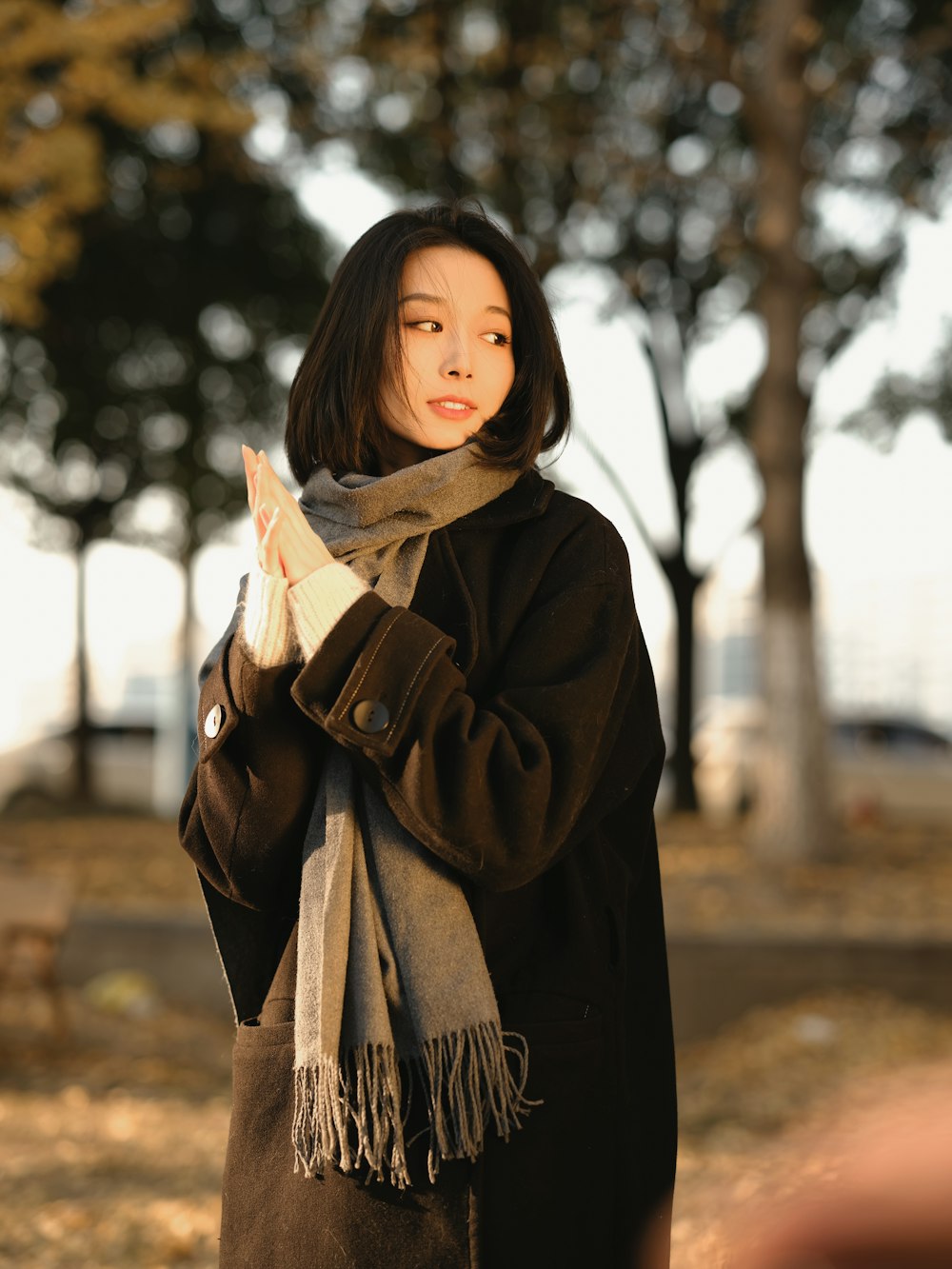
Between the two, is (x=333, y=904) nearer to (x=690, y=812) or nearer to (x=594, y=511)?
(x=594, y=511)

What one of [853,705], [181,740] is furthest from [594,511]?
[853,705]

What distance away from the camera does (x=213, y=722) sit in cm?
167

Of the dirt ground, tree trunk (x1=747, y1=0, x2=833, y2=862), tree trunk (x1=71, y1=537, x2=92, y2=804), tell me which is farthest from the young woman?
tree trunk (x1=71, y1=537, x2=92, y2=804)

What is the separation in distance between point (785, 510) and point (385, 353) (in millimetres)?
7810

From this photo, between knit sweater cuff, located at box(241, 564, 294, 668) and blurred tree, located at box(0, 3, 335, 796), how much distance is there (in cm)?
943

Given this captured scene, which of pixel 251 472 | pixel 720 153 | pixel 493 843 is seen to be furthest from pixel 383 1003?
pixel 720 153

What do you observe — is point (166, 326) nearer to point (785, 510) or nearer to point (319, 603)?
point (785, 510)

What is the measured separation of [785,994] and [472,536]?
5963 millimetres

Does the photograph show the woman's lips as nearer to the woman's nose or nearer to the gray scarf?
the woman's nose

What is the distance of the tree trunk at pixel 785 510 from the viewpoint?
9.25m

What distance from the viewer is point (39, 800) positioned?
16.8 metres

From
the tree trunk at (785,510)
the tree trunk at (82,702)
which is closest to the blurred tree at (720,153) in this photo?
the tree trunk at (785,510)

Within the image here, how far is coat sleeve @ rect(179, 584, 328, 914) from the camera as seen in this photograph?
1634mm

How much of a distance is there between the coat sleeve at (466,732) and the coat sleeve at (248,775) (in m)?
0.05
